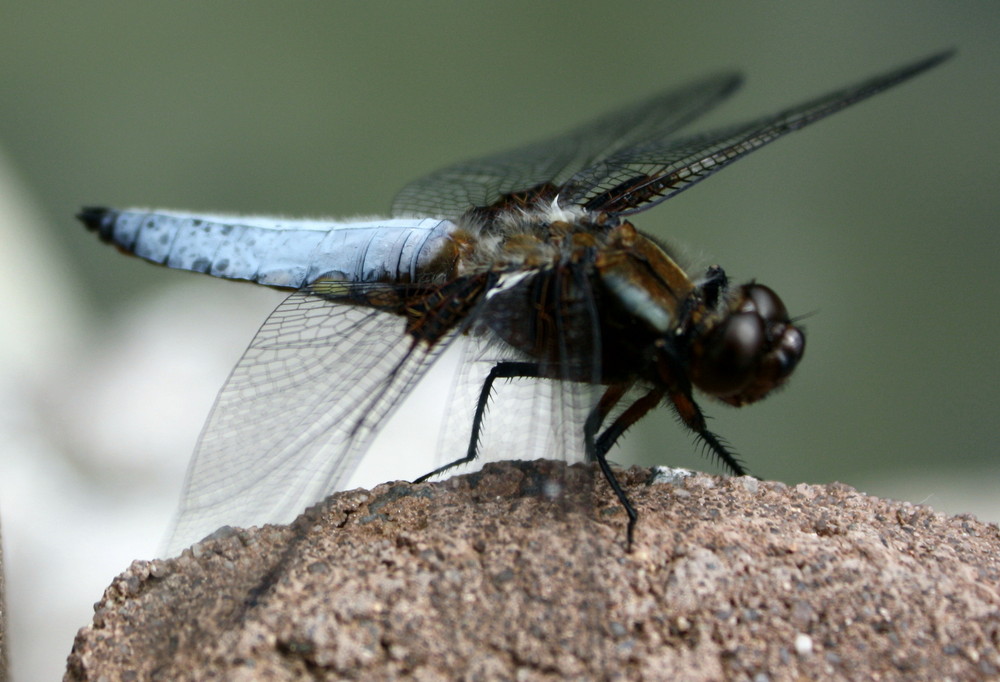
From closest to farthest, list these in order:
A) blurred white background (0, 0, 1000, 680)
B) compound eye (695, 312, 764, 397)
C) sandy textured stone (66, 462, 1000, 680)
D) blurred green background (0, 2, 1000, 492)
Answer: sandy textured stone (66, 462, 1000, 680), compound eye (695, 312, 764, 397), blurred white background (0, 0, 1000, 680), blurred green background (0, 2, 1000, 492)

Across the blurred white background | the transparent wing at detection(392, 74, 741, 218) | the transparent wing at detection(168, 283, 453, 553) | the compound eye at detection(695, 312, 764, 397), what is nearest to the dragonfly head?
the compound eye at detection(695, 312, 764, 397)

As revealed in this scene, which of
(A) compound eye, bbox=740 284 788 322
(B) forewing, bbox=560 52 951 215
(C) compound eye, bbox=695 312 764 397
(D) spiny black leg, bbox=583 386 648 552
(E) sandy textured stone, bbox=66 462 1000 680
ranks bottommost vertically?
(E) sandy textured stone, bbox=66 462 1000 680

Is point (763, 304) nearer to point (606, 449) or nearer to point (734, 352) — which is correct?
point (734, 352)

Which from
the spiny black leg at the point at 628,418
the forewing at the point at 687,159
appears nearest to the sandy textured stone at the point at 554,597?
the spiny black leg at the point at 628,418

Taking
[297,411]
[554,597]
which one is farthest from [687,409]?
[297,411]

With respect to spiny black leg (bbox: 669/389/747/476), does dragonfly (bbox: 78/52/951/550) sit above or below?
above

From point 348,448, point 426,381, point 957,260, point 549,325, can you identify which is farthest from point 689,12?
point 348,448

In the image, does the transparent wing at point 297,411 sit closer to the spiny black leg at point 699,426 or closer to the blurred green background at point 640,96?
the spiny black leg at point 699,426

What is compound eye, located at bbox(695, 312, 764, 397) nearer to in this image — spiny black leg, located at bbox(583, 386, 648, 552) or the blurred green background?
spiny black leg, located at bbox(583, 386, 648, 552)

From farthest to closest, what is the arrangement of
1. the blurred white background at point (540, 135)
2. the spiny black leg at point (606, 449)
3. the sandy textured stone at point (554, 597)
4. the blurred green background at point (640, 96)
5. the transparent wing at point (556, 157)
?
the blurred green background at point (640, 96)
the blurred white background at point (540, 135)
the transparent wing at point (556, 157)
the spiny black leg at point (606, 449)
the sandy textured stone at point (554, 597)
